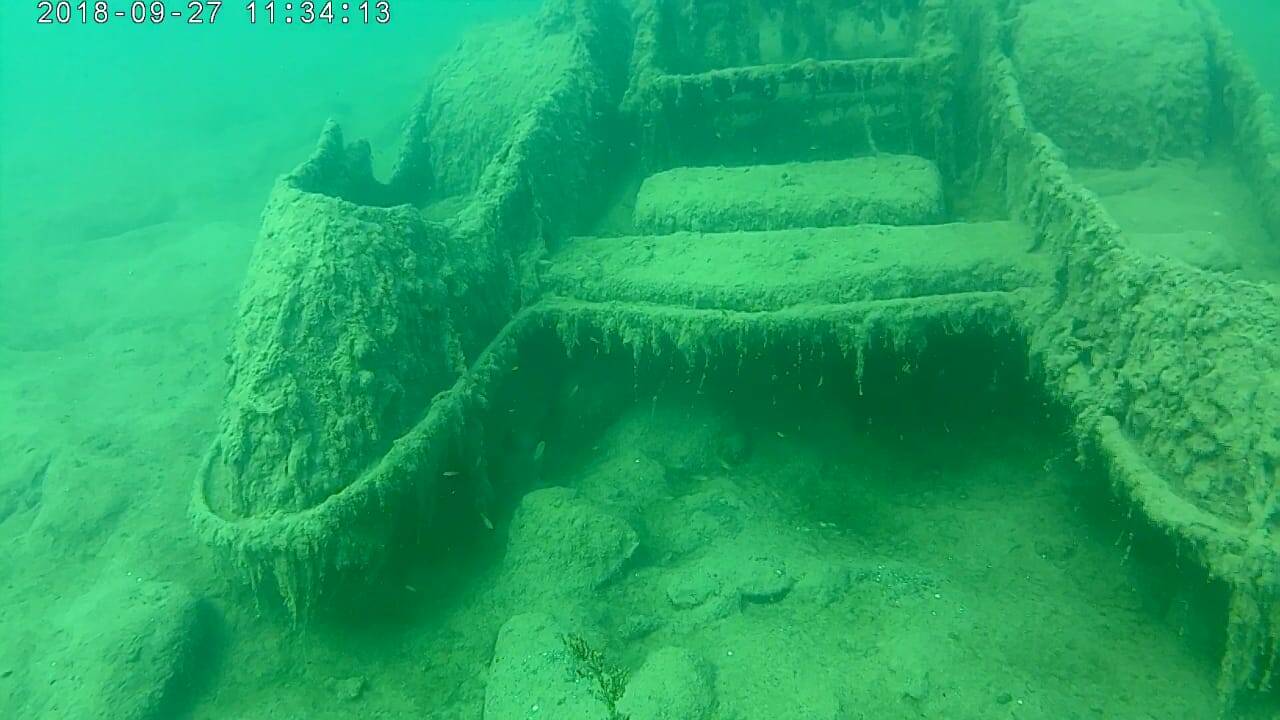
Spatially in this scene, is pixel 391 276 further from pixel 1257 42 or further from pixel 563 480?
pixel 1257 42

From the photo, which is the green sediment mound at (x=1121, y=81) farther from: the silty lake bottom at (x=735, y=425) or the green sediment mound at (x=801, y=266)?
the green sediment mound at (x=801, y=266)

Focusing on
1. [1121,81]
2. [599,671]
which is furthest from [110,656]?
[1121,81]

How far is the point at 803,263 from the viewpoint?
15.4 feet

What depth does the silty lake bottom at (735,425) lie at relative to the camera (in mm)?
3547

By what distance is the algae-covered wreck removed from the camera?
3395mm

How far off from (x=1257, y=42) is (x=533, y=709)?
19.3 metres

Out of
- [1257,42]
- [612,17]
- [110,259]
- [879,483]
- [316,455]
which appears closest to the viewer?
[316,455]

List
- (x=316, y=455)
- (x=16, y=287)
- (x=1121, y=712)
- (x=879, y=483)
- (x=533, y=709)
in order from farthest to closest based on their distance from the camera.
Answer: (x=16, y=287)
(x=879, y=483)
(x=316, y=455)
(x=533, y=709)
(x=1121, y=712)

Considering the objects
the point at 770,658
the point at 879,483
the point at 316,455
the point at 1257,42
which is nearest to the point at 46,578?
the point at 316,455

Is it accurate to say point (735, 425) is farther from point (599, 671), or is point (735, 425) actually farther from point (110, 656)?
point (110, 656)

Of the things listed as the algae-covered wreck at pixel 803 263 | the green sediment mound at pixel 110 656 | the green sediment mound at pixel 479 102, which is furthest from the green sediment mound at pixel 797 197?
the green sediment mound at pixel 110 656

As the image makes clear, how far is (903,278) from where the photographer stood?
4422mm

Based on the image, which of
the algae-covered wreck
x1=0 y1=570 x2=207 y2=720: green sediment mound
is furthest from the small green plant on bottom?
x1=0 y1=570 x2=207 y2=720: green sediment mound

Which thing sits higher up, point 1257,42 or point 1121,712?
point 1257,42
